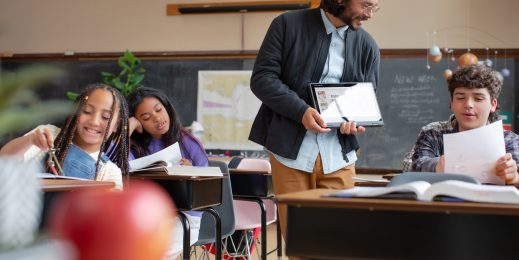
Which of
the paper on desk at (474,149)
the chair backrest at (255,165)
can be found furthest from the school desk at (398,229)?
the chair backrest at (255,165)

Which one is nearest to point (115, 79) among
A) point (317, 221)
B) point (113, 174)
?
point (113, 174)

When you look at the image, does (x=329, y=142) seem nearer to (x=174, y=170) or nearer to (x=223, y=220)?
(x=174, y=170)

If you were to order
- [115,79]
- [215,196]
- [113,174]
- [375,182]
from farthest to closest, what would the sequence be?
1. [115,79]
2. [215,196]
3. [113,174]
4. [375,182]

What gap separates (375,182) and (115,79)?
5.47 metres

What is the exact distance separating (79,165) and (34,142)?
29 cm

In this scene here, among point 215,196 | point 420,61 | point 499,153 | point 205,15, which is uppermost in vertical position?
point 205,15

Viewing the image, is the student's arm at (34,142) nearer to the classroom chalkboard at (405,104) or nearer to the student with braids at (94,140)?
the student with braids at (94,140)

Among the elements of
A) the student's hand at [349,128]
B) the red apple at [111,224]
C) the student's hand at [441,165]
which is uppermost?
the student's hand at [349,128]

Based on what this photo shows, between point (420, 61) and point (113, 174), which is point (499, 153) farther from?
point (420, 61)

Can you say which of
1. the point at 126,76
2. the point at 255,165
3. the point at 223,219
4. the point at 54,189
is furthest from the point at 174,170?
the point at 126,76

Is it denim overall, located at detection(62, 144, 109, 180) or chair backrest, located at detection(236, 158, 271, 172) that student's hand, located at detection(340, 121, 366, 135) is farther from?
chair backrest, located at detection(236, 158, 271, 172)

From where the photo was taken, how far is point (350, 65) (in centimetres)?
276

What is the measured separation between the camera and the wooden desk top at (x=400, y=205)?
1.39m

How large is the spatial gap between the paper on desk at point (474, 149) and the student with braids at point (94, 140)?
1.10 m
